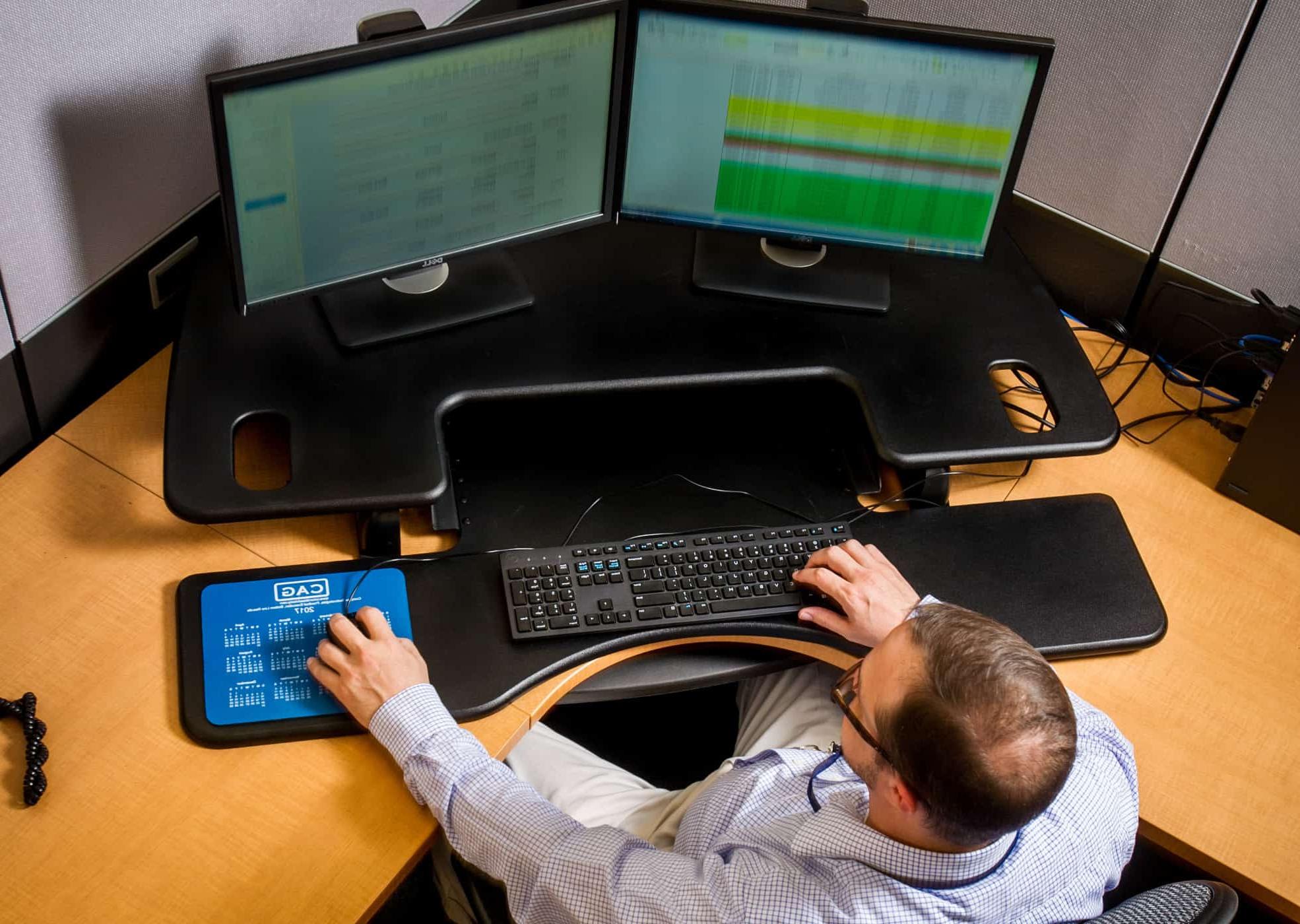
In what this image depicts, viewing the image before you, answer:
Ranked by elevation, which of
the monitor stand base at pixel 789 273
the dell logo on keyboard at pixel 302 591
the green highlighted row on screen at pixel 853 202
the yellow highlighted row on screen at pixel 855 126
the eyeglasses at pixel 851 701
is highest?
the yellow highlighted row on screen at pixel 855 126

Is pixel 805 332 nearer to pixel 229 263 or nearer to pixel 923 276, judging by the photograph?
pixel 923 276

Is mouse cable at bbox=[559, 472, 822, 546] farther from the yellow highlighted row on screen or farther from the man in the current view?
the yellow highlighted row on screen

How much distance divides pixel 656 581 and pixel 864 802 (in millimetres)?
329

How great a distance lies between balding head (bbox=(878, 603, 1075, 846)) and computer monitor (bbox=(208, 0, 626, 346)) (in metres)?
0.71

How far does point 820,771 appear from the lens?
1257mm

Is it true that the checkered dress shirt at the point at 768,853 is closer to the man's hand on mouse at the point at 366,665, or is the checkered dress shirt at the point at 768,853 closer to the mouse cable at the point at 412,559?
the man's hand on mouse at the point at 366,665

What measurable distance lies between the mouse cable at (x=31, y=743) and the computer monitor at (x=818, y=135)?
0.84 m

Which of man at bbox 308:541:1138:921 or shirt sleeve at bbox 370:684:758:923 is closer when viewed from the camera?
man at bbox 308:541:1138:921

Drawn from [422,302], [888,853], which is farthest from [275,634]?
[888,853]

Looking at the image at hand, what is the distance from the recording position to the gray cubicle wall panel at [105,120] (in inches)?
46.9

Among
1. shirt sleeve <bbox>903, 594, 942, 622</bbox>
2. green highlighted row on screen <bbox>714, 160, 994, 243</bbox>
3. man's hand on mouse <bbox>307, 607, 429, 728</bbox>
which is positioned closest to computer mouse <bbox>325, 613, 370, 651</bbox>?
man's hand on mouse <bbox>307, 607, 429, 728</bbox>

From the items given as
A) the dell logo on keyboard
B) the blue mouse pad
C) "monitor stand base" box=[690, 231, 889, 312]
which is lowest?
the blue mouse pad

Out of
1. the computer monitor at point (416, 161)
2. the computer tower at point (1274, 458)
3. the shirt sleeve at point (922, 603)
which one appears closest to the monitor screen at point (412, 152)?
the computer monitor at point (416, 161)

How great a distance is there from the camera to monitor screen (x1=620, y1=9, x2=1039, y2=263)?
1350 mm
